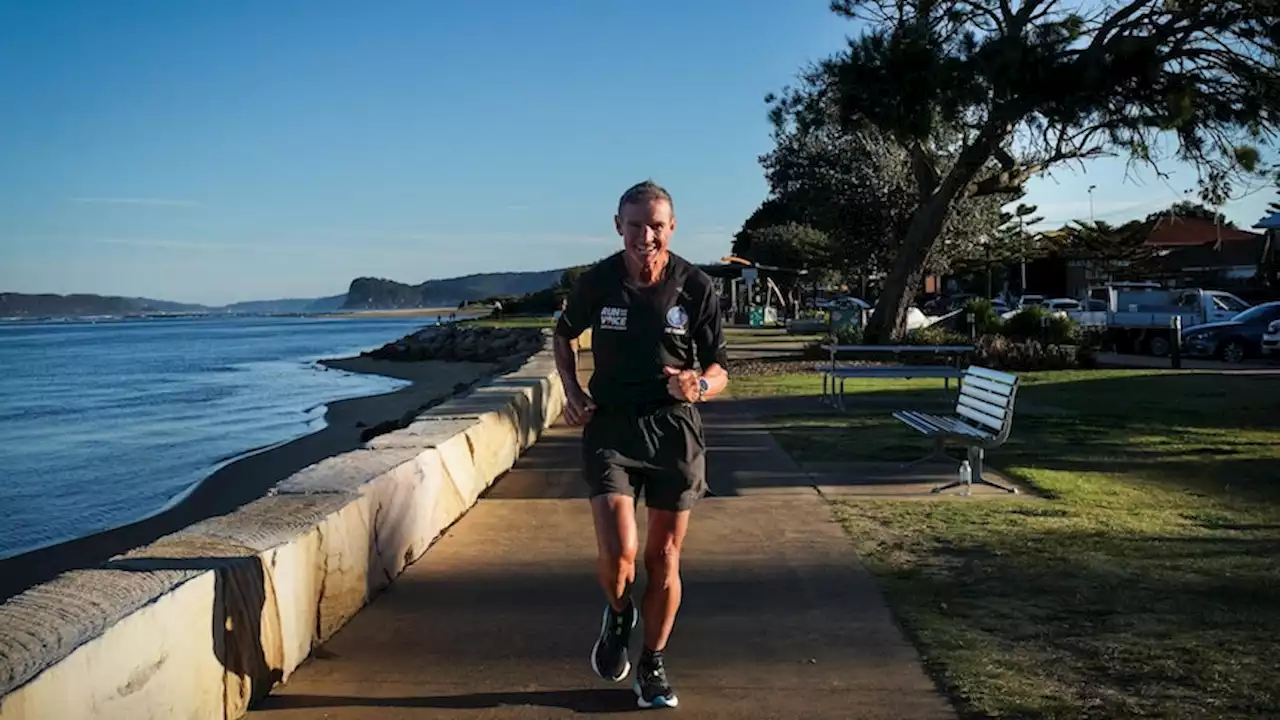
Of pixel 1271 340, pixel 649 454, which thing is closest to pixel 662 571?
pixel 649 454

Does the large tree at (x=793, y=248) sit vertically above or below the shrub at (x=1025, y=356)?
above

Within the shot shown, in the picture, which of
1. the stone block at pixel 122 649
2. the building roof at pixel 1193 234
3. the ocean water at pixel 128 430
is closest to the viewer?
the stone block at pixel 122 649

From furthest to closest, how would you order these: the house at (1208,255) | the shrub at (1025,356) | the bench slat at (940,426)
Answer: the house at (1208,255) < the shrub at (1025,356) < the bench slat at (940,426)

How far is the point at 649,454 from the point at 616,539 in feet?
1.05

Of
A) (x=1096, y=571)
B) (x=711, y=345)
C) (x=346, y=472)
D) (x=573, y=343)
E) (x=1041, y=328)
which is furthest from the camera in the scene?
(x=1041, y=328)

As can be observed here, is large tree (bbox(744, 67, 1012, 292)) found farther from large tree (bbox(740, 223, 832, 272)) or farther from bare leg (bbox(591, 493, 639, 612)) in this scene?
bare leg (bbox(591, 493, 639, 612))

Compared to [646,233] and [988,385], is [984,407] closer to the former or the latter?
[988,385]

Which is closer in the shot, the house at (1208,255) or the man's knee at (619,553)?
the man's knee at (619,553)

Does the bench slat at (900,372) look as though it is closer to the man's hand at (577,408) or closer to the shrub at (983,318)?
the man's hand at (577,408)

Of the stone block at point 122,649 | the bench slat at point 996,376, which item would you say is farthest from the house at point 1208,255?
the stone block at point 122,649

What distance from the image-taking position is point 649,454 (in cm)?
398

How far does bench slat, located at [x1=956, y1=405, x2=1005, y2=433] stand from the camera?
26.9ft

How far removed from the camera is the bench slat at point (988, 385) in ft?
26.8

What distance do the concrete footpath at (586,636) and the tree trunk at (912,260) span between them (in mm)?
16043
